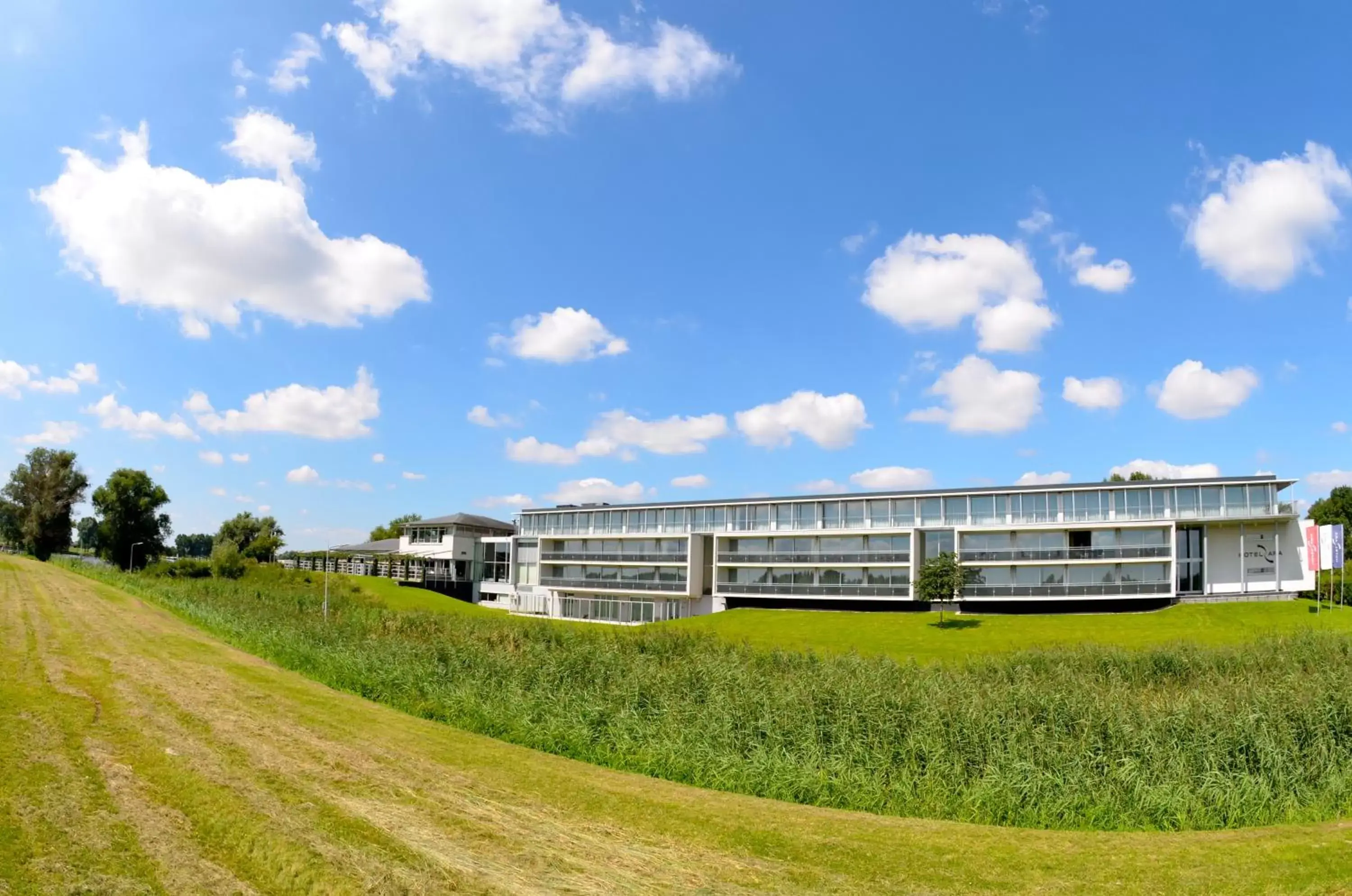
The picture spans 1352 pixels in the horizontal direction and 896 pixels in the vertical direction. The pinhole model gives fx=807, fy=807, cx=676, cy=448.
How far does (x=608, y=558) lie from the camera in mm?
66875

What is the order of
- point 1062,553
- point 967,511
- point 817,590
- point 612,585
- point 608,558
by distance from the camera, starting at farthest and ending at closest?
1. point 608,558
2. point 612,585
3. point 817,590
4. point 967,511
5. point 1062,553

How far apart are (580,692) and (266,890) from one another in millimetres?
12375

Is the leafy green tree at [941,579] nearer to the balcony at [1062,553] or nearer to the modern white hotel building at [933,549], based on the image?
the modern white hotel building at [933,549]

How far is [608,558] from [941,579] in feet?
94.6

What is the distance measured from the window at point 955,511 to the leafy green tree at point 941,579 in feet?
15.1

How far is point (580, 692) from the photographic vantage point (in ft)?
63.9

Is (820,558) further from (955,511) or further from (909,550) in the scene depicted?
(955,511)

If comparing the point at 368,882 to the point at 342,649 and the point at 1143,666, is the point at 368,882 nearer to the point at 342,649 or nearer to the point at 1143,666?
the point at 342,649

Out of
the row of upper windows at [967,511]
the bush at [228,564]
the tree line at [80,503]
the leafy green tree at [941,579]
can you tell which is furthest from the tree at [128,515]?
the leafy green tree at [941,579]

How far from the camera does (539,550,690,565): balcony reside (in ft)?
206

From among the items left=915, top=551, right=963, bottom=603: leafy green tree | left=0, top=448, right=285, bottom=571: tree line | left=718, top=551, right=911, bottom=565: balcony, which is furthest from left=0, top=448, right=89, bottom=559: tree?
left=915, top=551, right=963, bottom=603: leafy green tree

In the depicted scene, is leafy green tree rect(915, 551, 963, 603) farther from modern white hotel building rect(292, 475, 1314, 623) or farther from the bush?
the bush

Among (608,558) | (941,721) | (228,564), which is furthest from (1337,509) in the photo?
(228,564)

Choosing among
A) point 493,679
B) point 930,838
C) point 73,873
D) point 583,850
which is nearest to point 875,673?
point 493,679
